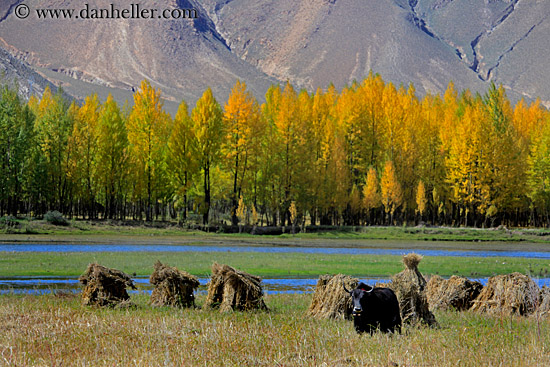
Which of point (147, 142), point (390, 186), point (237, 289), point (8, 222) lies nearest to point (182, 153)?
point (147, 142)

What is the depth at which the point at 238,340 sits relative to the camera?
447 inches

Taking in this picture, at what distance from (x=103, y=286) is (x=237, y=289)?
3.37 meters

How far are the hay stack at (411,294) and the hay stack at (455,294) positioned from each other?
10.6ft

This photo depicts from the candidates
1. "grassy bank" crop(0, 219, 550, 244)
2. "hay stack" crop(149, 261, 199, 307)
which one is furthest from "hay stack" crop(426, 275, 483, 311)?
"grassy bank" crop(0, 219, 550, 244)

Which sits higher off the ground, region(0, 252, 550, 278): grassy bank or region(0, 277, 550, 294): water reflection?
region(0, 252, 550, 278): grassy bank

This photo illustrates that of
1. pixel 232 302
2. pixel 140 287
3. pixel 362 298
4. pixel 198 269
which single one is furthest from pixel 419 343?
pixel 198 269

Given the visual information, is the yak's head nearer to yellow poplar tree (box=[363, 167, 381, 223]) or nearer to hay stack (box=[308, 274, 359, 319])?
hay stack (box=[308, 274, 359, 319])

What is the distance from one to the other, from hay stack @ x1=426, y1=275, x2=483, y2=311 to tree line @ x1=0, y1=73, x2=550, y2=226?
40058 mm

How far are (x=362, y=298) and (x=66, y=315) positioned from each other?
21.5ft

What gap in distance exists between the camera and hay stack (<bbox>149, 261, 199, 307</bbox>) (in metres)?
15.9

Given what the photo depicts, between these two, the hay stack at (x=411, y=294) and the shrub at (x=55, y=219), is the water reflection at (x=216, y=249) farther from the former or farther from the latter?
the hay stack at (x=411, y=294)

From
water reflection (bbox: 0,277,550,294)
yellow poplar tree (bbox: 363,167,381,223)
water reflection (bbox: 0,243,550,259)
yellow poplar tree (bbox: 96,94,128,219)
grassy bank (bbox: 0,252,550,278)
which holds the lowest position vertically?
water reflection (bbox: 0,277,550,294)

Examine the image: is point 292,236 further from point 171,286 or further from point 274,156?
point 171,286

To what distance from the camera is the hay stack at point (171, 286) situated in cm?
1587
